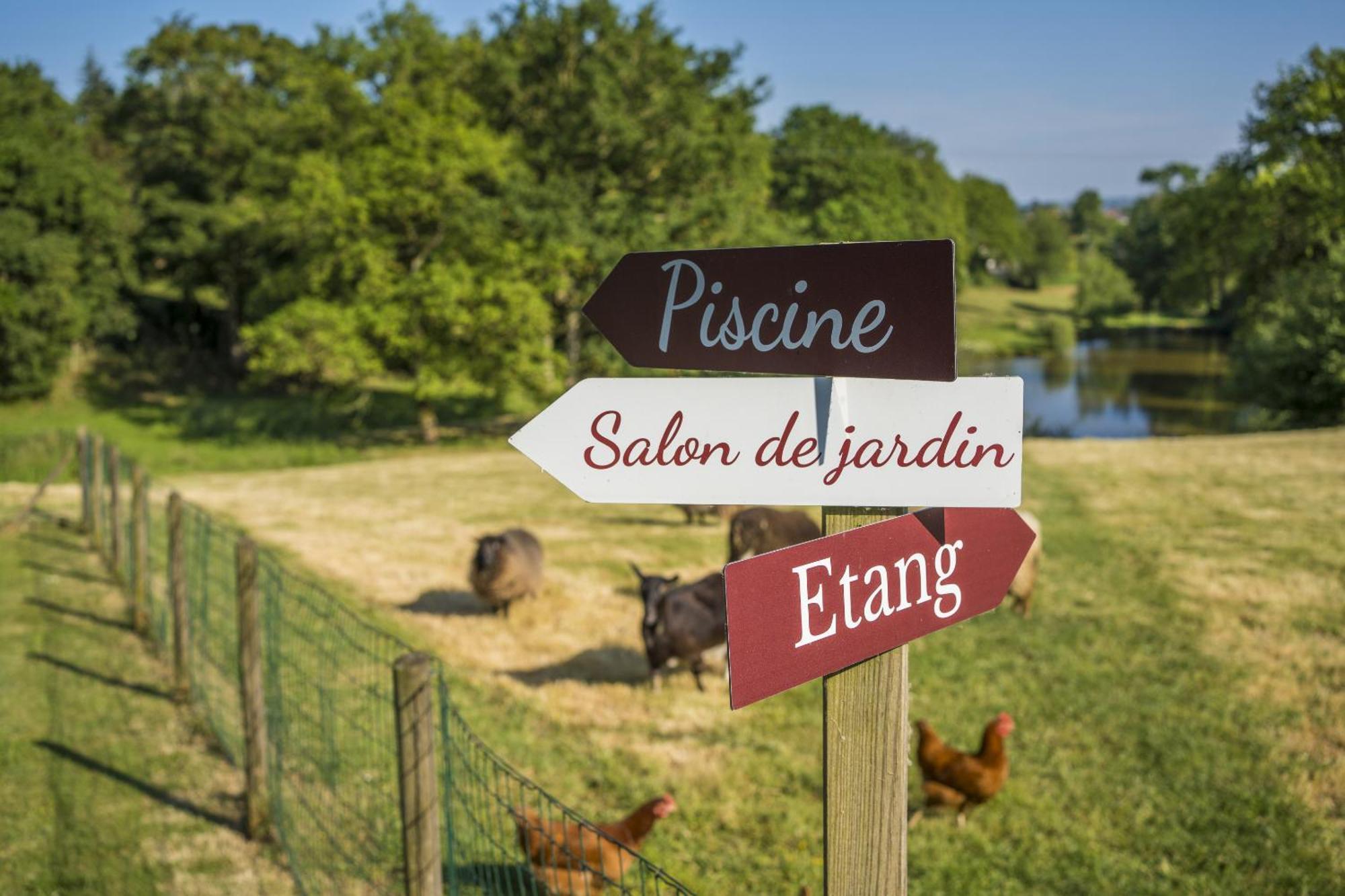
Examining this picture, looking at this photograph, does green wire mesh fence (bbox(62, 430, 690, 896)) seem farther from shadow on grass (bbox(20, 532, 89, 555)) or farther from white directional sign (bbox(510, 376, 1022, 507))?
shadow on grass (bbox(20, 532, 89, 555))

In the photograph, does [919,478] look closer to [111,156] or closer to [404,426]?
[404,426]

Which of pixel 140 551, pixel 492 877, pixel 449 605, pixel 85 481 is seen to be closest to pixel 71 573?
pixel 85 481

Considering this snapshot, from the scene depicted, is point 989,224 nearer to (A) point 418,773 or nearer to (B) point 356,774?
(B) point 356,774

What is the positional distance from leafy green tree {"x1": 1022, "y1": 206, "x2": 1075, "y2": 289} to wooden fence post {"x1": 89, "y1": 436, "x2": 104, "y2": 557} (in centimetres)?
9969

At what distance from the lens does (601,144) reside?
30875 millimetres

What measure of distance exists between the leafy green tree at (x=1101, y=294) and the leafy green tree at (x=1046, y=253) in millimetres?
19499

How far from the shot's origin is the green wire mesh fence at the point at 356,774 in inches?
166

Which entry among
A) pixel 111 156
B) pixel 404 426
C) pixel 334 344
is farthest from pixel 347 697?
pixel 111 156

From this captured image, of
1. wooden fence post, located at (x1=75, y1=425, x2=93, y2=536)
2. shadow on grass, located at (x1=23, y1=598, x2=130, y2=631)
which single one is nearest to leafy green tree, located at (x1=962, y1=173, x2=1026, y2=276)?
wooden fence post, located at (x1=75, y1=425, x2=93, y2=536)

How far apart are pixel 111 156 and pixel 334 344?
3521 centimetres

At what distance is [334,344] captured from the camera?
28141 mm

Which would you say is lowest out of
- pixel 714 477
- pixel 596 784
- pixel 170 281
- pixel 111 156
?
pixel 596 784

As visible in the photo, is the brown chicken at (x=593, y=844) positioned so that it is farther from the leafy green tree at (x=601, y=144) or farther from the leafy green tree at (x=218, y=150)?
the leafy green tree at (x=218, y=150)

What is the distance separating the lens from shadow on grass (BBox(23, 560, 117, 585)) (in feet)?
40.2
